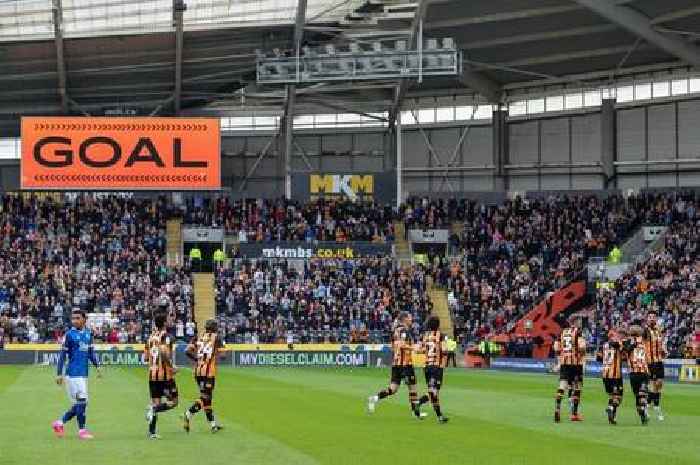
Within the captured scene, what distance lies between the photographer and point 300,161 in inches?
3391

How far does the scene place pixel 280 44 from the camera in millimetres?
68188

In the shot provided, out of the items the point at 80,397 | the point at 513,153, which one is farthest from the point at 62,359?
the point at 513,153

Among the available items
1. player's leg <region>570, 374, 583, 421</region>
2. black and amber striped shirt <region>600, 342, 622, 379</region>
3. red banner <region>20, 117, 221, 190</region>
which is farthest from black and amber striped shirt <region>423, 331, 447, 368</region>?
red banner <region>20, 117, 221, 190</region>

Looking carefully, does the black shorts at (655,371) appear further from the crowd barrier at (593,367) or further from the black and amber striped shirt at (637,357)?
the crowd barrier at (593,367)

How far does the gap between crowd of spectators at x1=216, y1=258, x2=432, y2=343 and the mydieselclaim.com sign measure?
8.29ft

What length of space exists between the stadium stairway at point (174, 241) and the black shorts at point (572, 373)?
47.6 meters

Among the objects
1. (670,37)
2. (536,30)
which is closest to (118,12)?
(536,30)

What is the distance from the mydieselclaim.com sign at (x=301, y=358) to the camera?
62.3m

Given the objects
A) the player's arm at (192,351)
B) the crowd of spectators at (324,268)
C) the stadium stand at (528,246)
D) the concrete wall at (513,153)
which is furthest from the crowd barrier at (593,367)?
the concrete wall at (513,153)

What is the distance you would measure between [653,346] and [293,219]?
165 ft

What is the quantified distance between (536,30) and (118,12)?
2040cm

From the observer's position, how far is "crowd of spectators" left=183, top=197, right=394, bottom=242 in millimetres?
76938

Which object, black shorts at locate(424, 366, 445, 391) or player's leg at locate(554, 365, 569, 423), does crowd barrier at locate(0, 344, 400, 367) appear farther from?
black shorts at locate(424, 366, 445, 391)

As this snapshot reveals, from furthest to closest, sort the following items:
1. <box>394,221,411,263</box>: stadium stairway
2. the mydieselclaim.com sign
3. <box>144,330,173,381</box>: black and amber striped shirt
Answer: <box>394,221,411,263</box>: stadium stairway
the mydieselclaim.com sign
<box>144,330,173,381</box>: black and amber striped shirt
